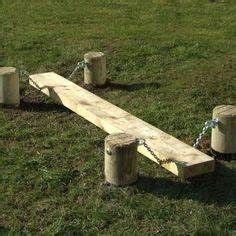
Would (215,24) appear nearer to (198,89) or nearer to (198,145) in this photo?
(198,89)

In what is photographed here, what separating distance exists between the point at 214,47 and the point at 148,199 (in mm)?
4628

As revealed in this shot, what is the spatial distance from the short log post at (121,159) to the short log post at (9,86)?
2.22 m

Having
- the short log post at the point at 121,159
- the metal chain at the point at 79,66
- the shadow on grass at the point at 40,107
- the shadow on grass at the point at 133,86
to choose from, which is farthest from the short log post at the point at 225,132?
the metal chain at the point at 79,66

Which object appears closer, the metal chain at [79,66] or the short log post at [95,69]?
the short log post at [95,69]

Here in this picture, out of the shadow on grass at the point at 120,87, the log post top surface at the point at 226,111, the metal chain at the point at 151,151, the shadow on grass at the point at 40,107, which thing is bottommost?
the shadow on grass at the point at 40,107

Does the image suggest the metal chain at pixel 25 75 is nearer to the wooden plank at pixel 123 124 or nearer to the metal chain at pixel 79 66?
the wooden plank at pixel 123 124

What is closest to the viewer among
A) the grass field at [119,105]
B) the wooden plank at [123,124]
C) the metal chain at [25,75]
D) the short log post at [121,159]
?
the grass field at [119,105]

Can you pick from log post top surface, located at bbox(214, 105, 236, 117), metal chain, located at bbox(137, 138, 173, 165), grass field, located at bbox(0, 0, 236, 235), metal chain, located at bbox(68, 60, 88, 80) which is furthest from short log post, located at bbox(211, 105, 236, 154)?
metal chain, located at bbox(68, 60, 88, 80)

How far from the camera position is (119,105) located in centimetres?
746

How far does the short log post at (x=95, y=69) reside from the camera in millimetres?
7883

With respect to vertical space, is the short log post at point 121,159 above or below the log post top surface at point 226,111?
below

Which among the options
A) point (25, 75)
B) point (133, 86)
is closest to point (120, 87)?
point (133, 86)

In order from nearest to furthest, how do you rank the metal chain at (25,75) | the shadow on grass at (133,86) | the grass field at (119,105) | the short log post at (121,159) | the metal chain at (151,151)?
1. the grass field at (119,105)
2. the short log post at (121,159)
3. the metal chain at (151,151)
4. the metal chain at (25,75)
5. the shadow on grass at (133,86)

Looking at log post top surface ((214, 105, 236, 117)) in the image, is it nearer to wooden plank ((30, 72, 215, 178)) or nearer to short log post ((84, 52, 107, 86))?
wooden plank ((30, 72, 215, 178))
